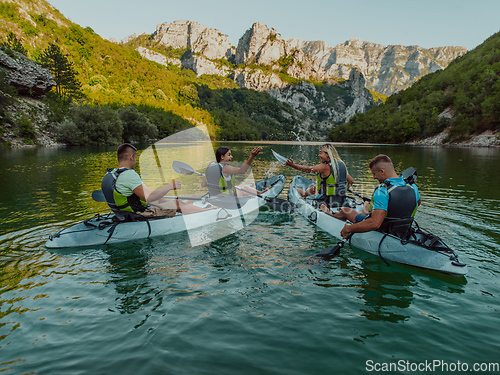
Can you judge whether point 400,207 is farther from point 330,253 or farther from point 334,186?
point 334,186

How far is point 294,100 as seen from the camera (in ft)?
648

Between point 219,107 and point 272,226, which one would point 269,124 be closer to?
point 219,107

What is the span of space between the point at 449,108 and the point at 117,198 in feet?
305

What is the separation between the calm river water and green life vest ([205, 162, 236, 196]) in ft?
7.64

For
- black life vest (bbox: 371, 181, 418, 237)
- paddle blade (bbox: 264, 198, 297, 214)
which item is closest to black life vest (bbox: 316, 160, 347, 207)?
paddle blade (bbox: 264, 198, 297, 214)

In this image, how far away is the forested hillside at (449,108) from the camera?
6175cm

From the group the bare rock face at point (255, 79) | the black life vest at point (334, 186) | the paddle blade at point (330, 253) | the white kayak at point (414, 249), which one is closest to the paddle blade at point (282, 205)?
the black life vest at point (334, 186)

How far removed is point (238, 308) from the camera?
4.36m

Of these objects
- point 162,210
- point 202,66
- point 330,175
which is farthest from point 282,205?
point 202,66

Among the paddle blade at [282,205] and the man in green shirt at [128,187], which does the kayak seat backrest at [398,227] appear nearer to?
the paddle blade at [282,205]

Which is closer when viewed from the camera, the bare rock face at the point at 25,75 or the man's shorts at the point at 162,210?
the man's shorts at the point at 162,210

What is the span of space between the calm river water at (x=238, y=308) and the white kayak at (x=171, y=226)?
0.29 meters

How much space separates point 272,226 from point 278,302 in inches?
164

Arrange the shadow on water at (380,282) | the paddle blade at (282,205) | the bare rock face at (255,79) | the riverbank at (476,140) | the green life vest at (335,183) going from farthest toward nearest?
the bare rock face at (255,79) < the riverbank at (476,140) < the paddle blade at (282,205) < the green life vest at (335,183) < the shadow on water at (380,282)
